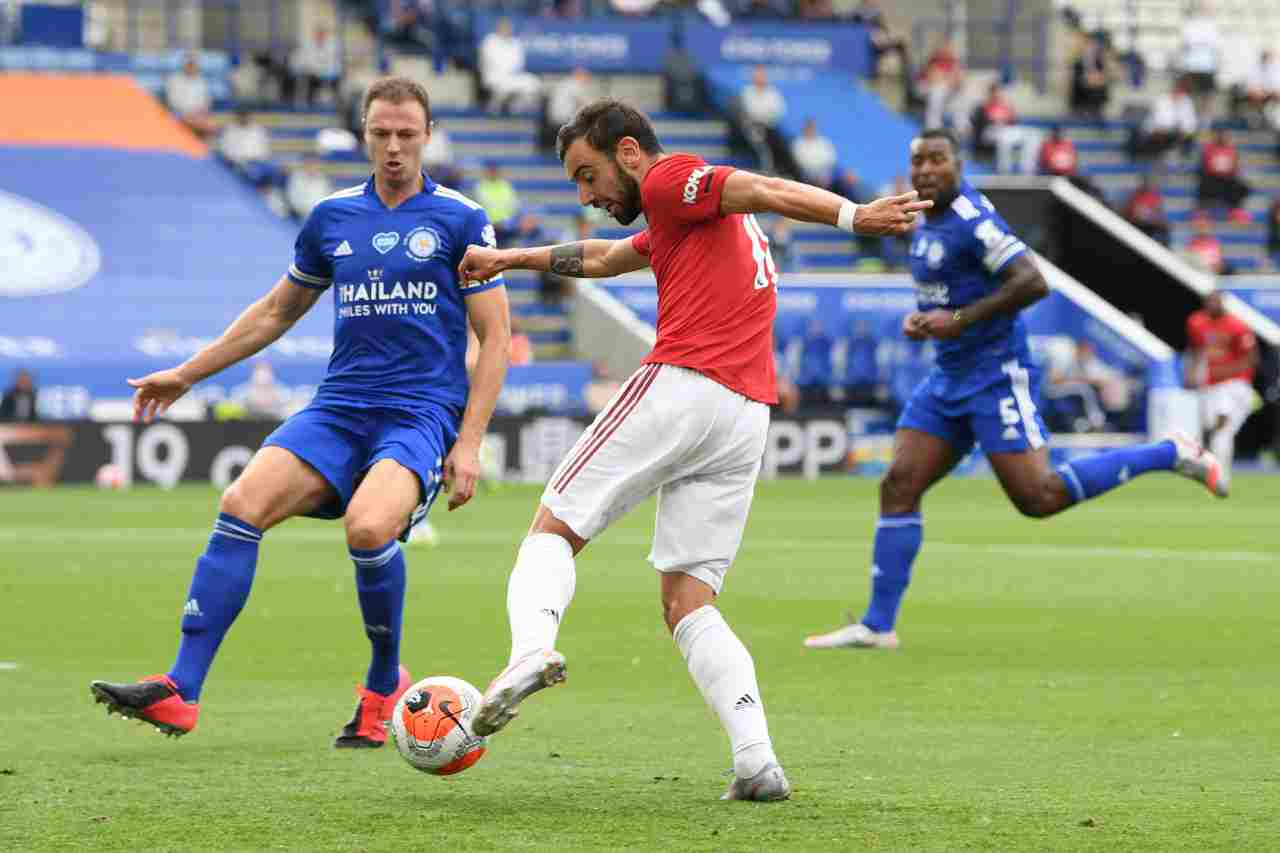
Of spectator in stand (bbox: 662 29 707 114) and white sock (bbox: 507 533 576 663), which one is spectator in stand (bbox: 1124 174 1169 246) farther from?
white sock (bbox: 507 533 576 663)

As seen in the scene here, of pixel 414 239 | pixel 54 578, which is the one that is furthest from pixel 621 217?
pixel 54 578

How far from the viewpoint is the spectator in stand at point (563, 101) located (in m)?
35.5

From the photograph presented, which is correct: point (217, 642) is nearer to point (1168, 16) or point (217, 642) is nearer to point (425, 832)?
point (425, 832)

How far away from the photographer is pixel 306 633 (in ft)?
38.6

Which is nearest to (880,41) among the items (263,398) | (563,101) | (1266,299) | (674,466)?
(563,101)

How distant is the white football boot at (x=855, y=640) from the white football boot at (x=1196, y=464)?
1.74 meters

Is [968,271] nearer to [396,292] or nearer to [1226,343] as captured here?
[396,292]

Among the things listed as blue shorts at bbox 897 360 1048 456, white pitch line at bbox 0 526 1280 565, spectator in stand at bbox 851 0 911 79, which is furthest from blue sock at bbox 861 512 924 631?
spectator in stand at bbox 851 0 911 79

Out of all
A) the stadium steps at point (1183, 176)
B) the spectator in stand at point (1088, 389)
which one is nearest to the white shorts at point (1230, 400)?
the spectator in stand at point (1088, 389)

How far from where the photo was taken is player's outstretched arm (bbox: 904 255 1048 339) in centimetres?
1089

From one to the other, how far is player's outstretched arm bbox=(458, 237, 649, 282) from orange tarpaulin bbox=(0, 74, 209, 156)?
86.8 ft

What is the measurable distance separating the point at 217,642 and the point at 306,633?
4.13 m

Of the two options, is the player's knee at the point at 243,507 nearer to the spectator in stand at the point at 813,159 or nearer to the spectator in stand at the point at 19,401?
the spectator in stand at the point at 19,401

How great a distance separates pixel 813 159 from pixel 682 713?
28027 mm
